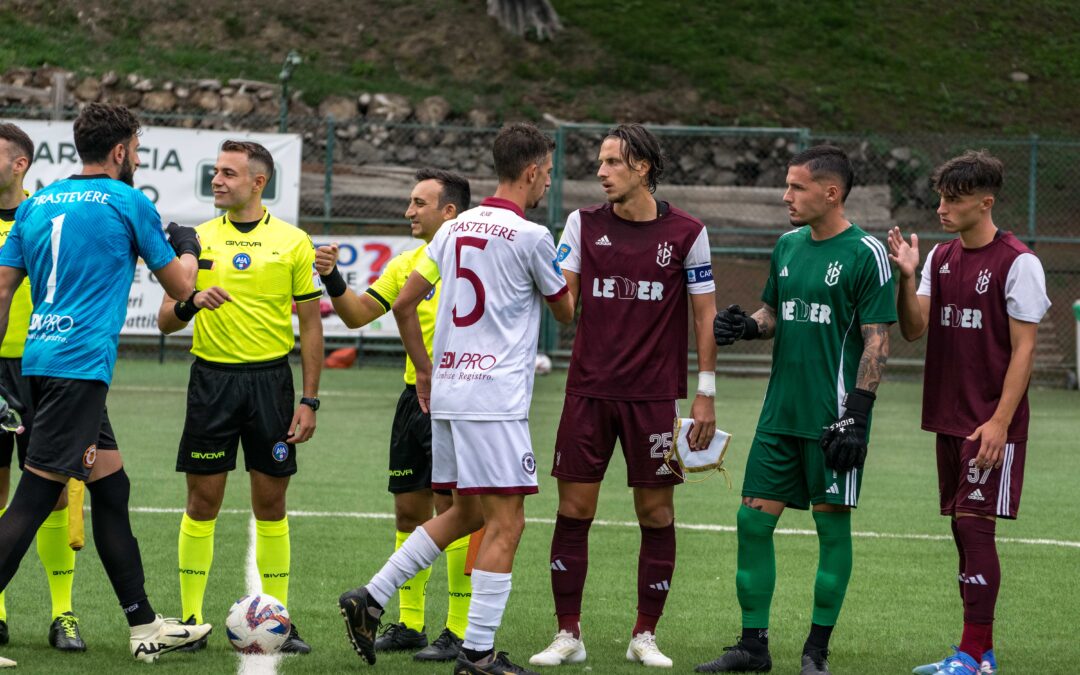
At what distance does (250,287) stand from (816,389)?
2568 mm

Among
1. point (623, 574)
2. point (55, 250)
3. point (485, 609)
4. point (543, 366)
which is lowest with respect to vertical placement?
point (623, 574)

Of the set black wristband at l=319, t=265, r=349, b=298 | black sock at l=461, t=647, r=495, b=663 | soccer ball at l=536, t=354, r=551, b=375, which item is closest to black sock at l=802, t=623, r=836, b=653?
black sock at l=461, t=647, r=495, b=663

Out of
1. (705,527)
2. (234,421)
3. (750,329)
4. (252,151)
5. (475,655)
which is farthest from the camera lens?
(705,527)

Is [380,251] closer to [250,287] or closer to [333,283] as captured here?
[250,287]

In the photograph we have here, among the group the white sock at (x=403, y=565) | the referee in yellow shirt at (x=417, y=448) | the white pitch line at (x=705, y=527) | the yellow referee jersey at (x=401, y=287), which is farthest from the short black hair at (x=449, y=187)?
the white pitch line at (x=705, y=527)

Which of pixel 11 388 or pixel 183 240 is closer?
pixel 183 240

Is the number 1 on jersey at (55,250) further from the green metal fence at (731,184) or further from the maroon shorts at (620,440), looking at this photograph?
the green metal fence at (731,184)

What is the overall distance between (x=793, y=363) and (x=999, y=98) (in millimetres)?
28552

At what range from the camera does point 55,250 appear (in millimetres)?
5566

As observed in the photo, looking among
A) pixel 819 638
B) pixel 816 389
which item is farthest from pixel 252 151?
pixel 819 638

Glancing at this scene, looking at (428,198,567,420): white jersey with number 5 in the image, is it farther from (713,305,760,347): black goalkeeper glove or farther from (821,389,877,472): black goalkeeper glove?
(821,389,877,472): black goalkeeper glove

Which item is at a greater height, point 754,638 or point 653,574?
point 653,574

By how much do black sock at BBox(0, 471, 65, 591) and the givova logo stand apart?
3.13m

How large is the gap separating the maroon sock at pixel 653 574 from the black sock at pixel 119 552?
6.92 ft
